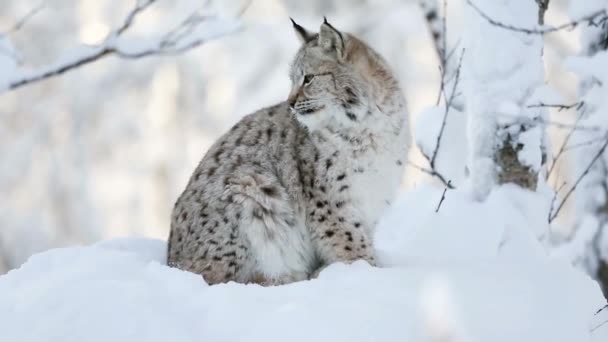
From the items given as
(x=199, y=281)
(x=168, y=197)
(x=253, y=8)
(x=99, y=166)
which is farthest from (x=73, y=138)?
(x=199, y=281)

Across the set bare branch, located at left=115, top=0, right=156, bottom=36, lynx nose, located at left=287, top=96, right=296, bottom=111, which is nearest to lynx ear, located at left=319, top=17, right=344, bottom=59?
lynx nose, located at left=287, top=96, right=296, bottom=111

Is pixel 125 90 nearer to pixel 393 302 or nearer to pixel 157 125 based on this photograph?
pixel 157 125

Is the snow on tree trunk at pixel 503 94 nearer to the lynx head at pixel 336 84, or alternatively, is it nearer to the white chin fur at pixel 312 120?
the lynx head at pixel 336 84

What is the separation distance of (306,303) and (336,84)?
1.51 meters

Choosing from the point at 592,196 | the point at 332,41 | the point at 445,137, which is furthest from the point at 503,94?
the point at 592,196

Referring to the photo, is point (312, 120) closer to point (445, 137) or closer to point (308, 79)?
point (308, 79)

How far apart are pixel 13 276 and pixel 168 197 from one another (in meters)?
8.44

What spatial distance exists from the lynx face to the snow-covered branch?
455mm

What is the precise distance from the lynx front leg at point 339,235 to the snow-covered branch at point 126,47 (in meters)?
1.04

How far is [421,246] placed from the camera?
4.79 meters

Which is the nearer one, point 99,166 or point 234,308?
point 234,308

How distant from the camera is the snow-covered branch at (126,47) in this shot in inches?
185

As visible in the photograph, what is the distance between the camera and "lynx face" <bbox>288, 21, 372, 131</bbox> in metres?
4.68

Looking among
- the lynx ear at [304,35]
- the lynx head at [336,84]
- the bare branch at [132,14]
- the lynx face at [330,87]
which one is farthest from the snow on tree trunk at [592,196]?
the bare branch at [132,14]
